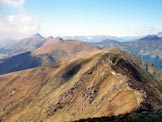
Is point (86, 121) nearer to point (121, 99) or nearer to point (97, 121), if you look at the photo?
point (97, 121)

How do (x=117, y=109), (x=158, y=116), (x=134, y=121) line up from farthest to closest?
(x=117, y=109)
(x=158, y=116)
(x=134, y=121)

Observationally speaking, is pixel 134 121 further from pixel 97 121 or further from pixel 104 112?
pixel 104 112

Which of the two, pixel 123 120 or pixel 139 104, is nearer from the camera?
pixel 123 120

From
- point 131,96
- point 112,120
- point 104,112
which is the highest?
point 112,120

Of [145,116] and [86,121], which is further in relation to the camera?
[145,116]

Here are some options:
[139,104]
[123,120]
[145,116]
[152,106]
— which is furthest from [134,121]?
[152,106]

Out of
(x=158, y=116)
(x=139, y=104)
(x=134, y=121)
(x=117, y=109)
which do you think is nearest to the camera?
(x=134, y=121)

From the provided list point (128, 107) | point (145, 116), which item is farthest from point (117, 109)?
point (145, 116)

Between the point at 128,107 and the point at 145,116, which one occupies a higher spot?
the point at 145,116

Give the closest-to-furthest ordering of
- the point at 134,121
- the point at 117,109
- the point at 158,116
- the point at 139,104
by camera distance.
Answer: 1. the point at 134,121
2. the point at 158,116
3. the point at 139,104
4. the point at 117,109
